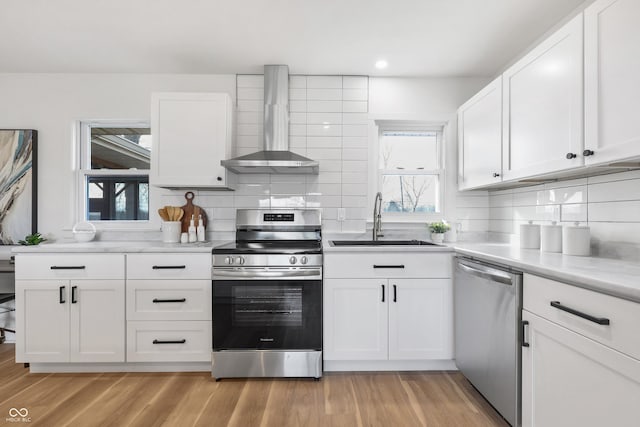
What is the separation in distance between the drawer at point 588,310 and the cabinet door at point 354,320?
984 mm

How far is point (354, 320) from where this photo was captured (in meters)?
2.28

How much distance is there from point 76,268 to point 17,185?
4.27ft

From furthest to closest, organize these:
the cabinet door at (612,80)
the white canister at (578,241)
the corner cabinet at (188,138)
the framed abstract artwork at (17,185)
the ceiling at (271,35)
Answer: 1. the framed abstract artwork at (17,185)
2. the corner cabinet at (188,138)
3. the ceiling at (271,35)
4. the white canister at (578,241)
5. the cabinet door at (612,80)

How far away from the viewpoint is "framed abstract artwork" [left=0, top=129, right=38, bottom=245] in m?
2.87

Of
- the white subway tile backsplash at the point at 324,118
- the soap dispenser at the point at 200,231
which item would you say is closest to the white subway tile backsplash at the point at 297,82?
the white subway tile backsplash at the point at 324,118

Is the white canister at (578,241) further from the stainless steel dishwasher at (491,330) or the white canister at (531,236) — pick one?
the stainless steel dishwasher at (491,330)

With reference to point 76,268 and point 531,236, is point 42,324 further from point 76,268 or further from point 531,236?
point 531,236

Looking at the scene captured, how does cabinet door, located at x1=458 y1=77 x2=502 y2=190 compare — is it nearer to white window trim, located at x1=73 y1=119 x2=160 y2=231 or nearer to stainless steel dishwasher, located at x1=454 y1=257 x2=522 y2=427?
stainless steel dishwasher, located at x1=454 y1=257 x2=522 y2=427

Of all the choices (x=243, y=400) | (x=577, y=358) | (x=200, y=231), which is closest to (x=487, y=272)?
(x=577, y=358)

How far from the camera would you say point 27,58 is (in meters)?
2.67

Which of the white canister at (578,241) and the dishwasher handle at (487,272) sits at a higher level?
the white canister at (578,241)

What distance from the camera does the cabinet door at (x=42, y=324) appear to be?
7.50 feet

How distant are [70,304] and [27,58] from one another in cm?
208

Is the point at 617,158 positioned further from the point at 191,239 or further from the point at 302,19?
the point at 191,239
